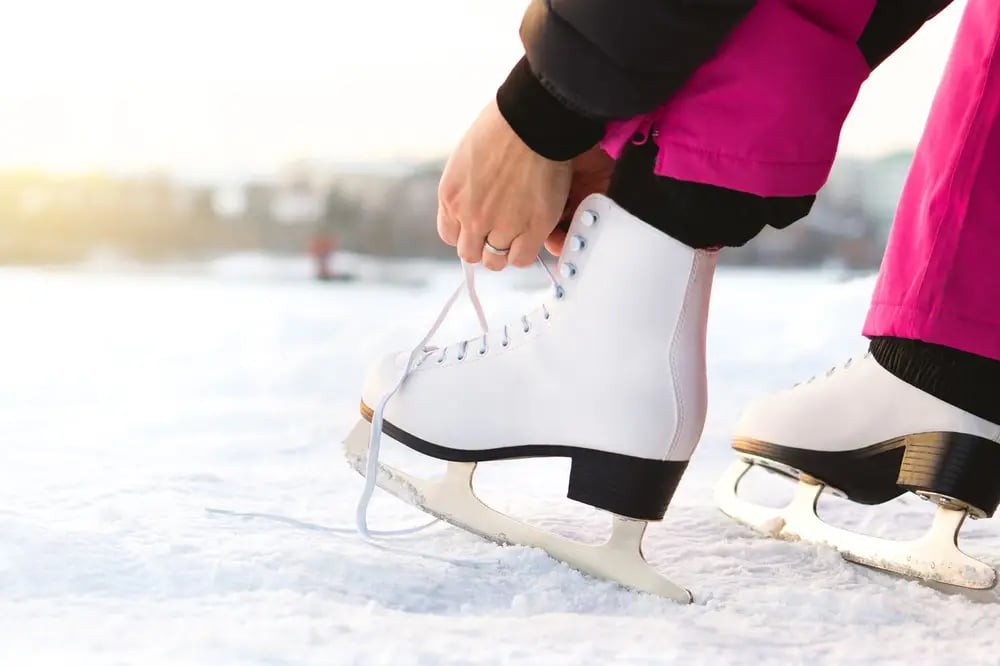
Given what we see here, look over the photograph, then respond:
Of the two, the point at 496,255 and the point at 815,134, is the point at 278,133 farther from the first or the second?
the point at 815,134

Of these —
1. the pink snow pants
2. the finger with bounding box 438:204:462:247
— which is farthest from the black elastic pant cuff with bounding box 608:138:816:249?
the finger with bounding box 438:204:462:247

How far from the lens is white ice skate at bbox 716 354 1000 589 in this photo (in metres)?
0.73

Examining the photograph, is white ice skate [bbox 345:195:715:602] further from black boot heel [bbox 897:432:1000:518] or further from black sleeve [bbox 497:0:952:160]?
black boot heel [bbox 897:432:1000:518]

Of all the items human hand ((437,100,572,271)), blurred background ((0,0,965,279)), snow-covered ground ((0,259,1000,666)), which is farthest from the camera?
blurred background ((0,0,965,279))

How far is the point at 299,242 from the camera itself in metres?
2.47

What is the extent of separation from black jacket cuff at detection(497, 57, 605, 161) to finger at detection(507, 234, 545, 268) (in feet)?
0.21

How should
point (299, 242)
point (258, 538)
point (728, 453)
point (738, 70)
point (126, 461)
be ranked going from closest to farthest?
point (738, 70), point (258, 538), point (126, 461), point (728, 453), point (299, 242)

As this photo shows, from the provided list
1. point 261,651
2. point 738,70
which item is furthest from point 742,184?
point 261,651

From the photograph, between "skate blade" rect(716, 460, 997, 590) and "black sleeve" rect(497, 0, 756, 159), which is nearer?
"black sleeve" rect(497, 0, 756, 159)

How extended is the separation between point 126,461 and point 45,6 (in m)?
1.66

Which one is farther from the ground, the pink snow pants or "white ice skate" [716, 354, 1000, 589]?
the pink snow pants

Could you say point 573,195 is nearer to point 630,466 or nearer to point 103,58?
point 630,466

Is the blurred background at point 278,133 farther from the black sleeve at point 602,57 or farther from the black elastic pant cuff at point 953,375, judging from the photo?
the black sleeve at point 602,57

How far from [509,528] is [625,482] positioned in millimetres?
119
